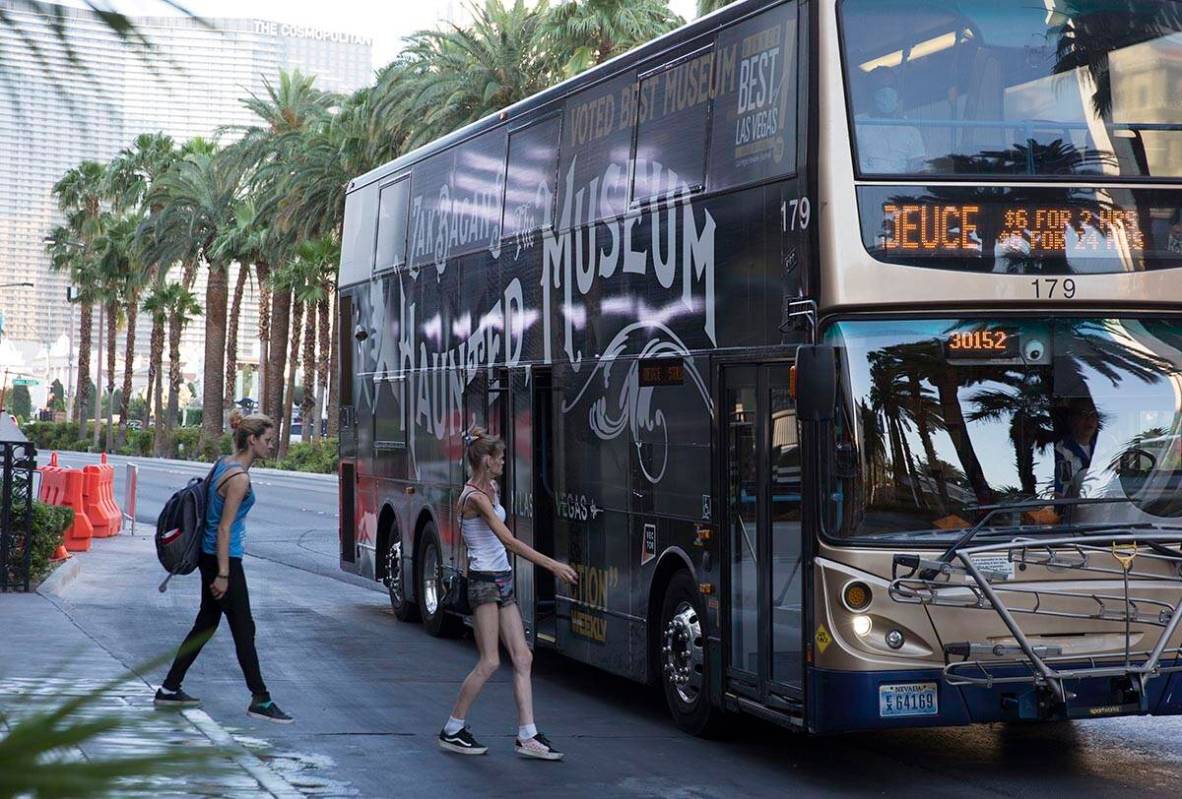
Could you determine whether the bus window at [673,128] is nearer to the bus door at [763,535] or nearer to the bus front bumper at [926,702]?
the bus door at [763,535]

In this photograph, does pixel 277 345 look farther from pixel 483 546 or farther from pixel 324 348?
pixel 483 546

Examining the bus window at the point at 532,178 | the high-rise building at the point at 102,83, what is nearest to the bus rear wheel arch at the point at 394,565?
the bus window at the point at 532,178

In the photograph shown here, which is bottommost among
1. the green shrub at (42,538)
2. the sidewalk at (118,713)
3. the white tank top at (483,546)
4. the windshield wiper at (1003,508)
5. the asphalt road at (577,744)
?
the asphalt road at (577,744)

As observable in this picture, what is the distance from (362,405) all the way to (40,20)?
16847mm

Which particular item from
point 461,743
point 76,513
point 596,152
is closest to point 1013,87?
point 596,152

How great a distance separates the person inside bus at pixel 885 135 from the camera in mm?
8969

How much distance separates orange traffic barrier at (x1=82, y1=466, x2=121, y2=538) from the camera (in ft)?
89.0

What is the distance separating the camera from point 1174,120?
375 inches

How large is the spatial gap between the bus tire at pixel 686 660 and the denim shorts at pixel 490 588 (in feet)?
3.71

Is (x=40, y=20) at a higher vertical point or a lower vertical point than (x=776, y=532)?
higher

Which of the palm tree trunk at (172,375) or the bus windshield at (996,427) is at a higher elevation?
the palm tree trunk at (172,375)

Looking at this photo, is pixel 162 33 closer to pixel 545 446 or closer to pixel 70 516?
pixel 545 446

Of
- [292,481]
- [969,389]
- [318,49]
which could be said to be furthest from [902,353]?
[292,481]

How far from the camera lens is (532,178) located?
43.0 ft
